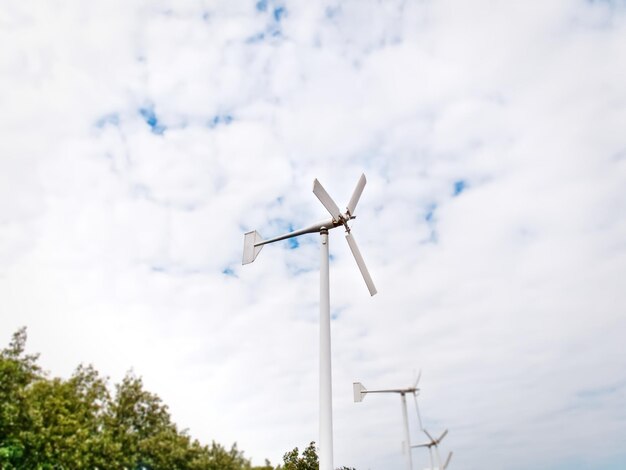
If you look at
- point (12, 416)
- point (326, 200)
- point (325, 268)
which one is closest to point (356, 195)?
point (326, 200)

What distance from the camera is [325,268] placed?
17953mm

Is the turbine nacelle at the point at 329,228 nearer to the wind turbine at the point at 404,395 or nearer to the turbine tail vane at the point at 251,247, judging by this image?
the turbine tail vane at the point at 251,247

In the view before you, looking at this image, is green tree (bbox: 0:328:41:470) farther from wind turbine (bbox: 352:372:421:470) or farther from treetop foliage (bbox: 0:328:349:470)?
wind turbine (bbox: 352:372:421:470)

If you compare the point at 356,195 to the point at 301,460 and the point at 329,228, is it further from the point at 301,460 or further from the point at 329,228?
the point at 301,460

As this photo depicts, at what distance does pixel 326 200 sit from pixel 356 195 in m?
2.66

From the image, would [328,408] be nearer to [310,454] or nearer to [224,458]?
[224,458]

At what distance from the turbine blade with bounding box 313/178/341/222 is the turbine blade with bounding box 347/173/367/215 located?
65 cm

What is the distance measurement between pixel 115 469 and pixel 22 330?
13866 millimetres

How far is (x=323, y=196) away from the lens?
19359 millimetres

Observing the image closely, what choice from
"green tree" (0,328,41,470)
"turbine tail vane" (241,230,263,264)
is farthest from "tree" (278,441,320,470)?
"turbine tail vane" (241,230,263,264)

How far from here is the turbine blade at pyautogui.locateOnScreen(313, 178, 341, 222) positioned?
63.3 feet

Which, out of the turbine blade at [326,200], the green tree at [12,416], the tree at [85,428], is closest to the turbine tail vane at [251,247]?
the turbine blade at [326,200]

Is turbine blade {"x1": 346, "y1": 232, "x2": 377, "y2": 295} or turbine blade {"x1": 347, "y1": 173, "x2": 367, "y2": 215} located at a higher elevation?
turbine blade {"x1": 347, "y1": 173, "x2": 367, "y2": 215}

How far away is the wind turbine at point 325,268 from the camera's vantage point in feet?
49.6
